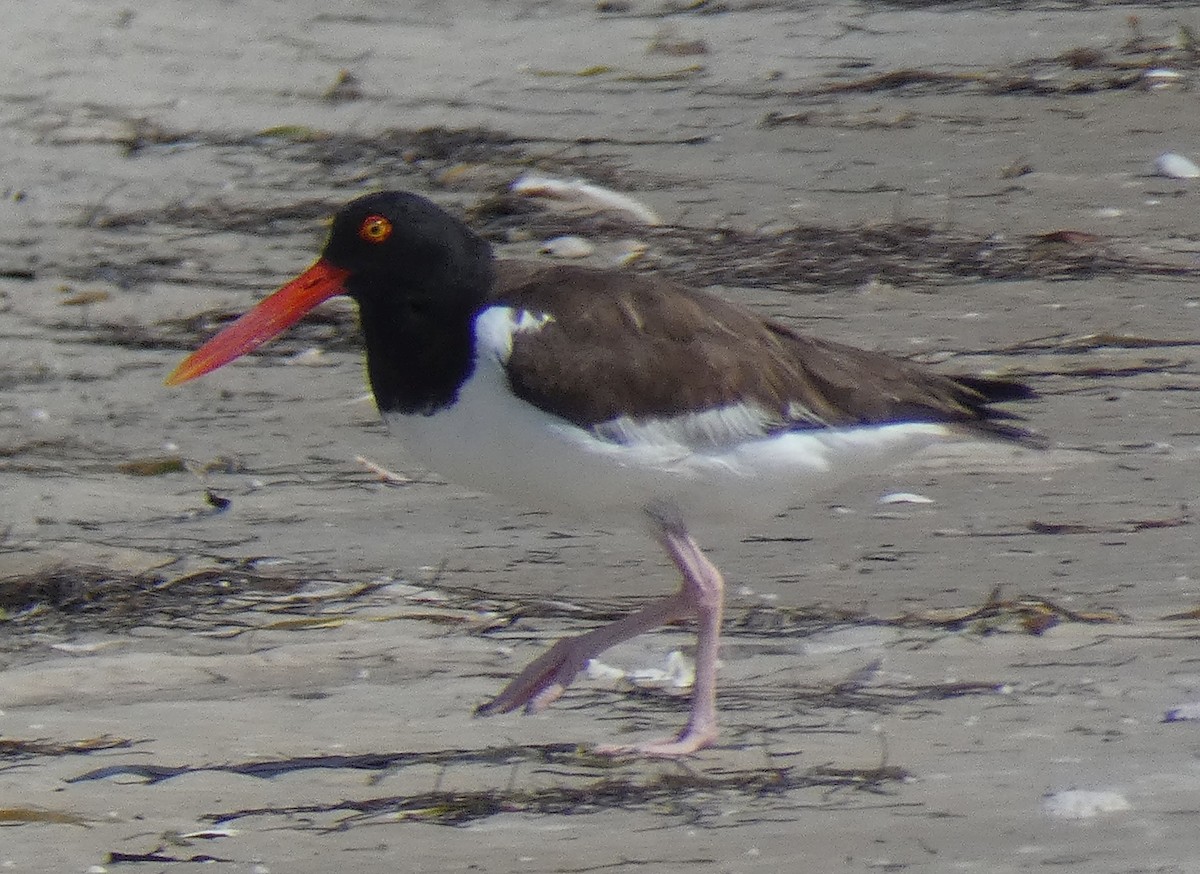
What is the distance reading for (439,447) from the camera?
4.63m

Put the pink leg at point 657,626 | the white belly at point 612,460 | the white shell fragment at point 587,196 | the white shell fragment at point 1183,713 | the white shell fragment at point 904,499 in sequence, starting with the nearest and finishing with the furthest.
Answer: the white shell fragment at point 1183,713 → the pink leg at point 657,626 → the white belly at point 612,460 → the white shell fragment at point 904,499 → the white shell fragment at point 587,196

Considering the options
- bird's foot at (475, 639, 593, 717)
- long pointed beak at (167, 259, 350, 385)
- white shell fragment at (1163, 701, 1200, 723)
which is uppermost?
long pointed beak at (167, 259, 350, 385)

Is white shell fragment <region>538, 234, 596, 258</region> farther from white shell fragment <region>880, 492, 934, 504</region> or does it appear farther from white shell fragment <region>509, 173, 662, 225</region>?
white shell fragment <region>880, 492, 934, 504</region>

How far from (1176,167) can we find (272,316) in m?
5.18

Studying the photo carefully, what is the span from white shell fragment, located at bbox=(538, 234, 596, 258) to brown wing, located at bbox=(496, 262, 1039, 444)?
12.0 ft

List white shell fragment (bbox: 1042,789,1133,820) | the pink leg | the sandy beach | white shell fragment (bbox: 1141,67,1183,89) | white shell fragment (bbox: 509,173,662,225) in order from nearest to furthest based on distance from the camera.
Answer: white shell fragment (bbox: 1042,789,1133,820) < the sandy beach < the pink leg < white shell fragment (bbox: 509,173,662,225) < white shell fragment (bbox: 1141,67,1183,89)

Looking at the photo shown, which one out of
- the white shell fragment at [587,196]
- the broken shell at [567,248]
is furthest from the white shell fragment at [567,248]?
the white shell fragment at [587,196]

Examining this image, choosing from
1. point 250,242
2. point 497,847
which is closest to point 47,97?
point 250,242

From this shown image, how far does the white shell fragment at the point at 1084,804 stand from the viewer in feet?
12.3

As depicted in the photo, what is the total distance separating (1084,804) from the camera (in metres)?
3.78

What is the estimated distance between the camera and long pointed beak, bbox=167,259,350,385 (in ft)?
16.5

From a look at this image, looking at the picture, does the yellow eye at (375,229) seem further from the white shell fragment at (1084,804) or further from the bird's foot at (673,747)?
the white shell fragment at (1084,804)

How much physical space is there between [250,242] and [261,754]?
17.4 ft

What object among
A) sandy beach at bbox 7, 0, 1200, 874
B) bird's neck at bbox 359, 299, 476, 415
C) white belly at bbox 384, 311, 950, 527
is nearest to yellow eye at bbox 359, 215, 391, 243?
bird's neck at bbox 359, 299, 476, 415
